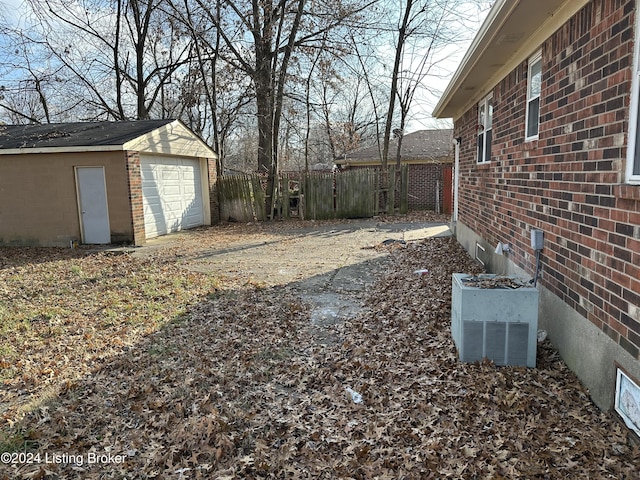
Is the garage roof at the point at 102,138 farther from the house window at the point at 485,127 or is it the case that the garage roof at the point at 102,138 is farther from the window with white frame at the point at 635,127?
the window with white frame at the point at 635,127

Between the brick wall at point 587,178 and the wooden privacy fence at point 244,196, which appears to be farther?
the wooden privacy fence at point 244,196

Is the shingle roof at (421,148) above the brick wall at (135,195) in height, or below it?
above

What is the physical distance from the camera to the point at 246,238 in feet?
43.0

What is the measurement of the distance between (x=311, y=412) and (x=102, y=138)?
11026mm

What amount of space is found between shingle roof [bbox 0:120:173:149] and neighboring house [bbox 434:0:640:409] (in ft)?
30.9

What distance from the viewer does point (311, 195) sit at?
17.2 metres

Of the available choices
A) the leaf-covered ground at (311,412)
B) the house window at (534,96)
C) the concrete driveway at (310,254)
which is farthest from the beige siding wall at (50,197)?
the house window at (534,96)

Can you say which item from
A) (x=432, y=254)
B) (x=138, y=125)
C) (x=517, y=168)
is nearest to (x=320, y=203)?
(x=138, y=125)

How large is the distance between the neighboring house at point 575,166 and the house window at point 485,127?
1114 millimetres

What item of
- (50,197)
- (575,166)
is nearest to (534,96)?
(575,166)

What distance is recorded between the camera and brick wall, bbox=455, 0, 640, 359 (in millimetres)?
2873

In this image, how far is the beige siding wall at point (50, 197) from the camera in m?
11.6

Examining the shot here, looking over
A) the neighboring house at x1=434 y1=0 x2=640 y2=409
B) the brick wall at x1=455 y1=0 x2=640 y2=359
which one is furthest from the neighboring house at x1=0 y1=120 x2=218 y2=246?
the brick wall at x1=455 y1=0 x2=640 y2=359

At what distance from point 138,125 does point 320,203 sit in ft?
23.0
